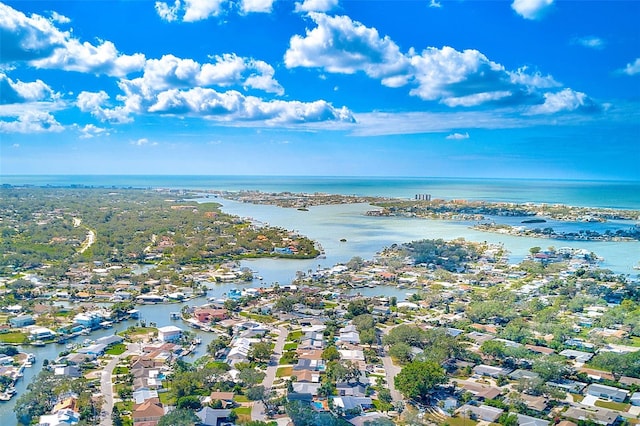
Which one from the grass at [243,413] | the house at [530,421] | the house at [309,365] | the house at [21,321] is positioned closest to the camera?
the house at [530,421]

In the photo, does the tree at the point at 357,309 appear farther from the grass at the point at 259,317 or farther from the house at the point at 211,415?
the house at the point at 211,415

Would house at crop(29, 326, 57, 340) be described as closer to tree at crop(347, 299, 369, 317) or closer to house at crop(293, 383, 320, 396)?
house at crop(293, 383, 320, 396)

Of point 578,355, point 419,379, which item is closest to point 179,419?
point 419,379

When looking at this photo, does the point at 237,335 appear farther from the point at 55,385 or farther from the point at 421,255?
the point at 421,255

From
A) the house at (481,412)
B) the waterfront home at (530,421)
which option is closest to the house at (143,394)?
the house at (481,412)

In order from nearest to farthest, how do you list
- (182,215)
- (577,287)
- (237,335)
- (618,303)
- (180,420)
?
1. (180,420)
2. (237,335)
3. (618,303)
4. (577,287)
5. (182,215)

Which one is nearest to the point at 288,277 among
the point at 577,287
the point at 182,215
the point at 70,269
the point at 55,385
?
the point at 70,269
